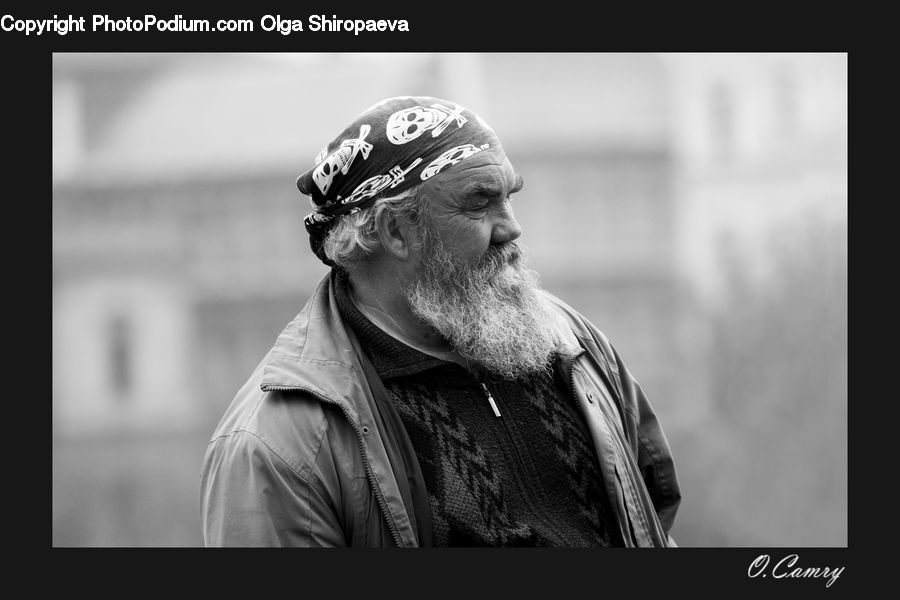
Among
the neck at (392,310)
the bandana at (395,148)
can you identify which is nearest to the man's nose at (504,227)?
the bandana at (395,148)

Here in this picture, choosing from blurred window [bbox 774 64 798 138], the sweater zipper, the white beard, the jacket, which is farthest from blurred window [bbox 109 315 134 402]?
the sweater zipper

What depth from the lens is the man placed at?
2.48 m

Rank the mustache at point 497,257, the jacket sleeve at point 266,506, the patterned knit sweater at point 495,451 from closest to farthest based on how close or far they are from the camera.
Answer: the jacket sleeve at point 266,506, the patterned knit sweater at point 495,451, the mustache at point 497,257

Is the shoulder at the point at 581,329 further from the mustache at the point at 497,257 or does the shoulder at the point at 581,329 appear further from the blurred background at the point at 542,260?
the blurred background at the point at 542,260

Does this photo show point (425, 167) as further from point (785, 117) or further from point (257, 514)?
point (785, 117)

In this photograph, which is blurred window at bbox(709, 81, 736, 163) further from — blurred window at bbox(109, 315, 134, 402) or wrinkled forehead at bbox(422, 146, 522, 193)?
wrinkled forehead at bbox(422, 146, 522, 193)

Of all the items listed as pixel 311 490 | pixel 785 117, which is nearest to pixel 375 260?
pixel 311 490

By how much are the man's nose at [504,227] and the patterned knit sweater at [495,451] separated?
1.31ft

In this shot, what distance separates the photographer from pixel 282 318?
25078 mm

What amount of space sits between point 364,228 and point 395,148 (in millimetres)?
252

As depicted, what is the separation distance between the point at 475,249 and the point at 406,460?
67cm

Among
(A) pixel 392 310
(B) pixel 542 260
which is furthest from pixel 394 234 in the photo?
(B) pixel 542 260

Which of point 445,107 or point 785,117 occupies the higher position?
point 785,117

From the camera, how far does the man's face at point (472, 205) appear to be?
284 cm
